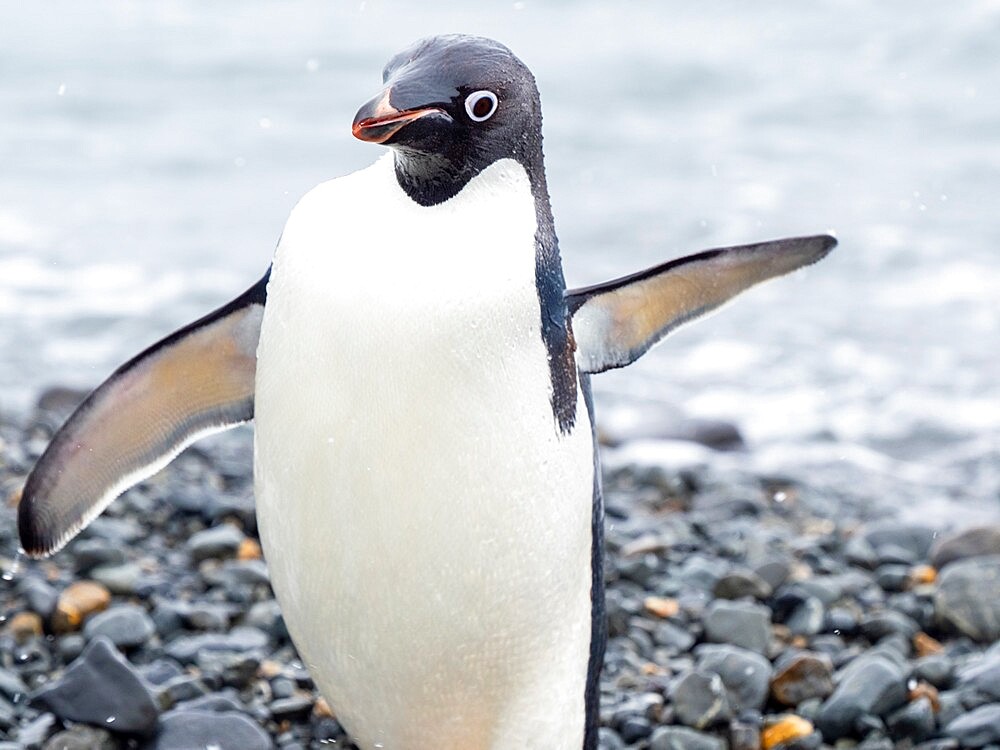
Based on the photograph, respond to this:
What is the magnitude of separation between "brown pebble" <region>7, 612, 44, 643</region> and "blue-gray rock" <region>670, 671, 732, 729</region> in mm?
1485

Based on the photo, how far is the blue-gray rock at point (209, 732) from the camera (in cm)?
302

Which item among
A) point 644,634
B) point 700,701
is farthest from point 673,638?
point 700,701

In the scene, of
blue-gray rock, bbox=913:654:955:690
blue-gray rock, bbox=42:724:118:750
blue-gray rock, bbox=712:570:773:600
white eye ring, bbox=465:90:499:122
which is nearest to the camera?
white eye ring, bbox=465:90:499:122

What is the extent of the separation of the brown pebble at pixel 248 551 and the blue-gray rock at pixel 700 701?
1.34 metres

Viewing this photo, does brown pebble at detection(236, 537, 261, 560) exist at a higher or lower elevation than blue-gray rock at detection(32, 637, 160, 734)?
lower

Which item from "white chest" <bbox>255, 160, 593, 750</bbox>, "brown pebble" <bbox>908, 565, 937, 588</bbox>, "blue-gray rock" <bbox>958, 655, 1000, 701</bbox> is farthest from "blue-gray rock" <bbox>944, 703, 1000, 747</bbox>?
"white chest" <bbox>255, 160, 593, 750</bbox>

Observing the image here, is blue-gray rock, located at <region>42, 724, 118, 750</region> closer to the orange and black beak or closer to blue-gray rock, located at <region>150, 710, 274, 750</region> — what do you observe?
blue-gray rock, located at <region>150, 710, 274, 750</region>

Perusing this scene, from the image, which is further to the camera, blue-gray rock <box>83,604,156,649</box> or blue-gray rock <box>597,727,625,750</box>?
blue-gray rock <box>83,604,156,649</box>

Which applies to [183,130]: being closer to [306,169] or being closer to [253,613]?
[306,169]

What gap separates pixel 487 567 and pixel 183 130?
977cm

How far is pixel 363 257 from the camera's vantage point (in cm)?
230

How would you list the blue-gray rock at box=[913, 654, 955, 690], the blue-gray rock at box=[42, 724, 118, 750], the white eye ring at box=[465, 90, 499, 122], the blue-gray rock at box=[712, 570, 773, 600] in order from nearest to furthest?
the white eye ring at box=[465, 90, 499, 122] < the blue-gray rock at box=[42, 724, 118, 750] < the blue-gray rock at box=[913, 654, 955, 690] < the blue-gray rock at box=[712, 570, 773, 600]

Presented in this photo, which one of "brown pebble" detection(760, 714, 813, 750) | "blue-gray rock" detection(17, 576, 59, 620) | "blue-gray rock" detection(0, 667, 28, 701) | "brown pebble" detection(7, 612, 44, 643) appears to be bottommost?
"brown pebble" detection(760, 714, 813, 750)

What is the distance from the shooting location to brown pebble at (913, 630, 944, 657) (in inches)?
151
